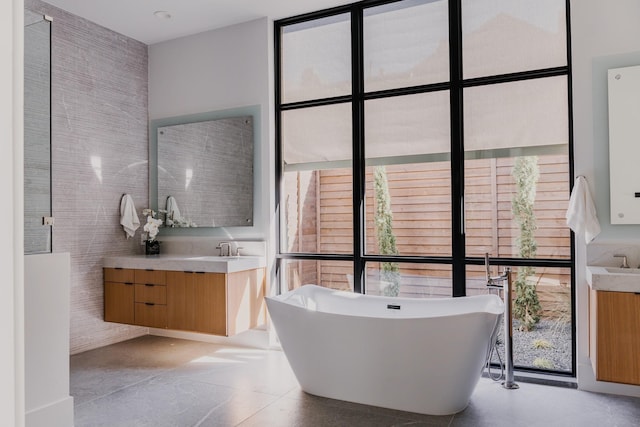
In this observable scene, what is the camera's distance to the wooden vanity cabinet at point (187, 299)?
152 inches

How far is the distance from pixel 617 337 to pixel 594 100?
1580 mm

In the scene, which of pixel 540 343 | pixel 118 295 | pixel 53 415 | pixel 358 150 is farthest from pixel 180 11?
pixel 540 343

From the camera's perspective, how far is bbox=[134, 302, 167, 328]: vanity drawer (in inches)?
162

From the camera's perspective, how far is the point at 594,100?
3.23 m

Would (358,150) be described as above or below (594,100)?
below

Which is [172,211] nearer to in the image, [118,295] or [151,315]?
[118,295]

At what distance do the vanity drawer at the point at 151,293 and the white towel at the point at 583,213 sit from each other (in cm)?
324

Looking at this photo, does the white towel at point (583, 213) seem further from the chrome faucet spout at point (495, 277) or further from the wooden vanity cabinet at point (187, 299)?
the wooden vanity cabinet at point (187, 299)

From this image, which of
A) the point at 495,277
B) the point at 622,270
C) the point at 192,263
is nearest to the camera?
the point at 622,270

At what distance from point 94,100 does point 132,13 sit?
0.86 metres

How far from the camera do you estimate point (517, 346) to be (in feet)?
11.8

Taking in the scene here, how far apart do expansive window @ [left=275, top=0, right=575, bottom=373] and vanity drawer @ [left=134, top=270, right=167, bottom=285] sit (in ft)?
3.43

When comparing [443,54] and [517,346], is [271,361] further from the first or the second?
[443,54]

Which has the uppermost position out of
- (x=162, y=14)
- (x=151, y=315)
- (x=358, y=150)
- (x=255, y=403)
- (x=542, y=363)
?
(x=162, y=14)
